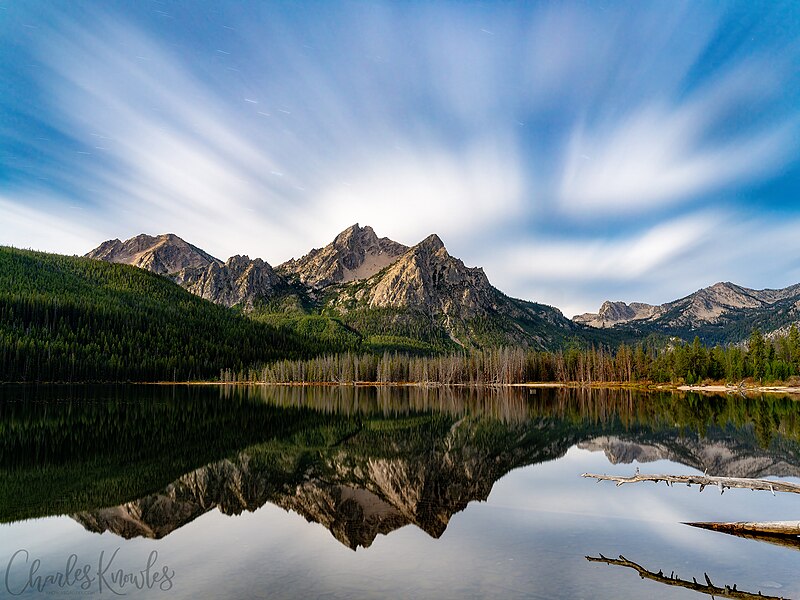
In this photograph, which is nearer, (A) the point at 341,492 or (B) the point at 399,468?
(A) the point at 341,492

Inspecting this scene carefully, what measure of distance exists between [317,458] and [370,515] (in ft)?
48.9

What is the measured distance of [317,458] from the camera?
→ 36906 mm

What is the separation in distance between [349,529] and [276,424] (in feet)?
132

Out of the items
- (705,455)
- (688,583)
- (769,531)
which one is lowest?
(705,455)

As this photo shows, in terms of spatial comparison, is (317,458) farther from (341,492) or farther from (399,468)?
(341,492)

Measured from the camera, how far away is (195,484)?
27391 mm

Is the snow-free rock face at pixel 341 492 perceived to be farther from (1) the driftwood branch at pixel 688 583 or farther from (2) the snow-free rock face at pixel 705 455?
(2) the snow-free rock face at pixel 705 455

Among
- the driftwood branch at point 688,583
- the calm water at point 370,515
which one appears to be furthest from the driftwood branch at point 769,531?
the driftwood branch at point 688,583

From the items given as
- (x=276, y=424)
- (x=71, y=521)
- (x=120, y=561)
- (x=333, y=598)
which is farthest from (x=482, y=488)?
(x=276, y=424)

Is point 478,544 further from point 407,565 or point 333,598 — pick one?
point 333,598

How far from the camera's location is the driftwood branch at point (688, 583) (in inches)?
544

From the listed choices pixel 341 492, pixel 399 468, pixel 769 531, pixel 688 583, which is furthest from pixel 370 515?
pixel 769 531

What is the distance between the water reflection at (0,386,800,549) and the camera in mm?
23016

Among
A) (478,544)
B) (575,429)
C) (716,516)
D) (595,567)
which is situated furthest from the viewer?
(575,429)
